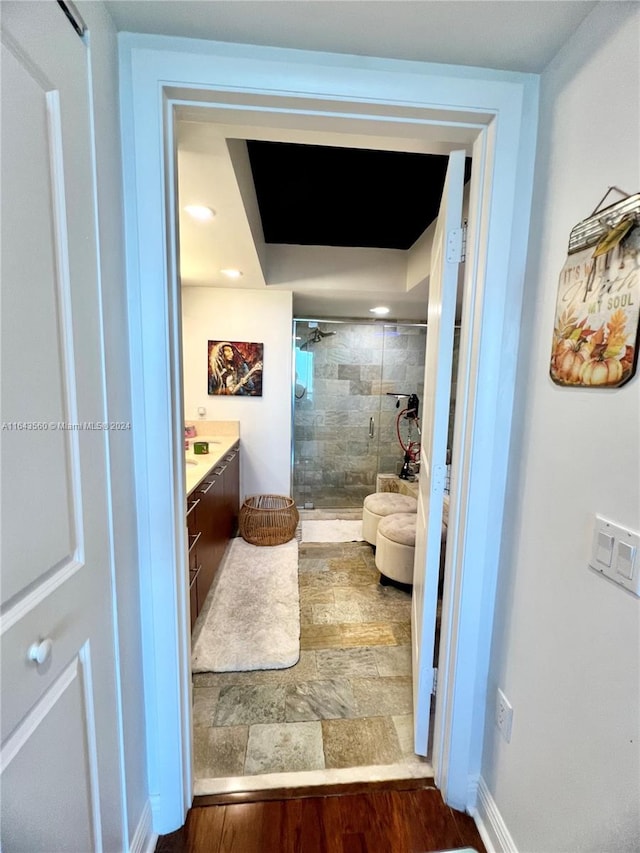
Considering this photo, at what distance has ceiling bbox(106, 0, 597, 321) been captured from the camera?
2.52 feet

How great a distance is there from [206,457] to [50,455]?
183 centimetres

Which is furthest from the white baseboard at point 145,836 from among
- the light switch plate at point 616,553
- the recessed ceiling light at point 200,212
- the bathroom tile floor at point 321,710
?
the recessed ceiling light at point 200,212

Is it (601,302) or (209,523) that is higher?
(601,302)

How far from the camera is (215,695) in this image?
1580 millimetres

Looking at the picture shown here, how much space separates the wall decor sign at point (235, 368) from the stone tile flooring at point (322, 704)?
6.38ft

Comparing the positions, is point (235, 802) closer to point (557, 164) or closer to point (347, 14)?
point (557, 164)

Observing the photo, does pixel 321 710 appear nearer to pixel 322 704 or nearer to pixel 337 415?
pixel 322 704

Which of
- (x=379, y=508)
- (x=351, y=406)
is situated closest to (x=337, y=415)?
(x=351, y=406)

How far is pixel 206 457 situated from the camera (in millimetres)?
2416

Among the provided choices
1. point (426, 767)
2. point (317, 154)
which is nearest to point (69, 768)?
point (426, 767)

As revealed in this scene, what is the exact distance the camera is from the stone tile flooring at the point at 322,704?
131cm

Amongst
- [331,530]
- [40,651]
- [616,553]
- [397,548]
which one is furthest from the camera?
[331,530]

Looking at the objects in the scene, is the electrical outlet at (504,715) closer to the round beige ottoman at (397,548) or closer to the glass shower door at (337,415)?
the round beige ottoman at (397,548)

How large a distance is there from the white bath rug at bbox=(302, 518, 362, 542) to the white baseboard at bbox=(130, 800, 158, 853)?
7.17ft
